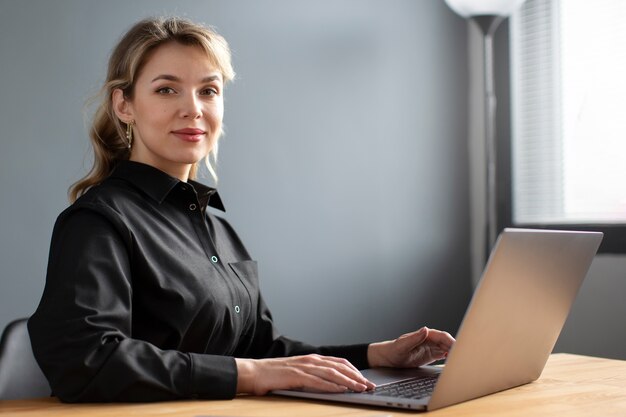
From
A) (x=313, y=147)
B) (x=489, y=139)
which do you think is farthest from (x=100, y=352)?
(x=489, y=139)

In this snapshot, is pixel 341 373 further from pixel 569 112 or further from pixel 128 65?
pixel 569 112

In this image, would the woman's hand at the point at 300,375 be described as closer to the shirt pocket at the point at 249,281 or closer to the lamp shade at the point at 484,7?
the shirt pocket at the point at 249,281

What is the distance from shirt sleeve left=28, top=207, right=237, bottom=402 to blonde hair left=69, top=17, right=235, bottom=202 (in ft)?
1.38

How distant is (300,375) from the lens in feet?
4.33

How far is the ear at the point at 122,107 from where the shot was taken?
1.81 m

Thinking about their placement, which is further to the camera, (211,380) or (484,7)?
(484,7)

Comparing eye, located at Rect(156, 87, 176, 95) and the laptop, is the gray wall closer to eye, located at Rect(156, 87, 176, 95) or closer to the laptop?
eye, located at Rect(156, 87, 176, 95)

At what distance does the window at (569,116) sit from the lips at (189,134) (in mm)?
1853

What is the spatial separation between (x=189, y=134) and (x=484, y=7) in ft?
5.72

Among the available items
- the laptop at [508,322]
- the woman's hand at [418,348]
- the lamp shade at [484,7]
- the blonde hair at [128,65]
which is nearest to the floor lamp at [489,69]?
the lamp shade at [484,7]

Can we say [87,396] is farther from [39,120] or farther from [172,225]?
[39,120]

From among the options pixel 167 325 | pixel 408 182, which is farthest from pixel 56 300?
pixel 408 182

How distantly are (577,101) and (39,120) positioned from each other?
190 centimetres

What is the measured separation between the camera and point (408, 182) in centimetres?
351
